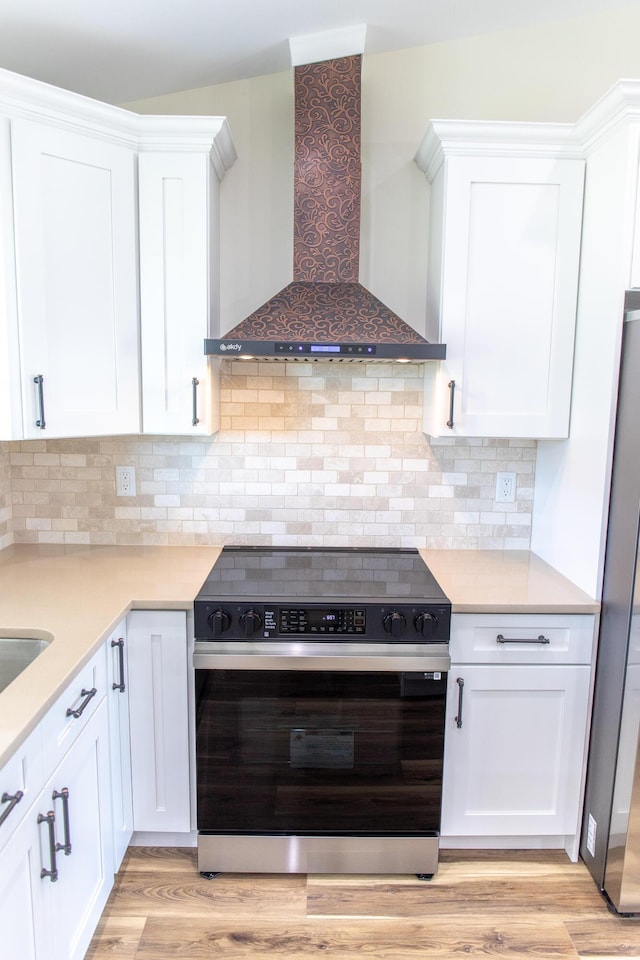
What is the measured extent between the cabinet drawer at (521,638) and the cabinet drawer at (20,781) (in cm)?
120

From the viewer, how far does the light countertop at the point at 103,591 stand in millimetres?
1323

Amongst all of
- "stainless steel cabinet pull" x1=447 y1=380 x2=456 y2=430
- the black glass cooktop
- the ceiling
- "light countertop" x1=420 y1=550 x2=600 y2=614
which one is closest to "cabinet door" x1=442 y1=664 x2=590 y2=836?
Answer: "light countertop" x1=420 y1=550 x2=600 y2=614

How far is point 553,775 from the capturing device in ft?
6.44

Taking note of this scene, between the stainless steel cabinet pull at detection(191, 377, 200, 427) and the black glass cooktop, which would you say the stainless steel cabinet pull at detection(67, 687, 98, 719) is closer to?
the black glass cooktop

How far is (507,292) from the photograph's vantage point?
2.03m

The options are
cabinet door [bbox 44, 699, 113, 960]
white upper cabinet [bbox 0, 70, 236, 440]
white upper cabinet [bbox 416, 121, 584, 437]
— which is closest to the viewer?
cabinet door [bbox 44, 699, 113, 960]

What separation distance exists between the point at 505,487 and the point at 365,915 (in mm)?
1556

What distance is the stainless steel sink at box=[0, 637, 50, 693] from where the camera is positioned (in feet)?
5.28

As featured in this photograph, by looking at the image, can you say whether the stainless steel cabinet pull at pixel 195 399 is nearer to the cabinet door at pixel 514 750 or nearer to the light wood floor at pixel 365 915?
the cabinet door at pixel 514 750

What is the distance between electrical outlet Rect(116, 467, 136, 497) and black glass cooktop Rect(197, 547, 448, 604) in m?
0.45

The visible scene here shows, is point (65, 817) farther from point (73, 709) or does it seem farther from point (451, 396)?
point (451, 396)

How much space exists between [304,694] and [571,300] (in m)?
1.57

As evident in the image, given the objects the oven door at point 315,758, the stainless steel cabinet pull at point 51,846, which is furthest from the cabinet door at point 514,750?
the stainless steel cabinet pull at point 51,846

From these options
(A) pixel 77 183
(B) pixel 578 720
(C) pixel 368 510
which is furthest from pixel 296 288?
(B) pixel 578 720
